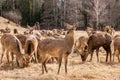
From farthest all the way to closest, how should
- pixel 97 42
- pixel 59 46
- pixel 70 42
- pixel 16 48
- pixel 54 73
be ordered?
pixel 97 42, pixel 16 48, pixel 54 73, pixel 59 46, pixel 70 42

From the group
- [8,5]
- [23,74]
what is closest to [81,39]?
[23,74]

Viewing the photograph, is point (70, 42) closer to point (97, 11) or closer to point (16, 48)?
point (16, 48)

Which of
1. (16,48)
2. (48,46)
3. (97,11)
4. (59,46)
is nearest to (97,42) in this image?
(16,48)

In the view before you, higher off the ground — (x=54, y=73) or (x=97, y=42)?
(x=97, y=42)

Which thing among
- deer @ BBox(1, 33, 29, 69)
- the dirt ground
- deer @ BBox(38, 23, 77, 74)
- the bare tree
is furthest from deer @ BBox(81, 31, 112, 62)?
the bare tree

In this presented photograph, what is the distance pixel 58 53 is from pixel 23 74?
1.88m

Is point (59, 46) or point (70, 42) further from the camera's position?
point (59, 46)

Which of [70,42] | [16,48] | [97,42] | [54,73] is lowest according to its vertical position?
→ [54,73]

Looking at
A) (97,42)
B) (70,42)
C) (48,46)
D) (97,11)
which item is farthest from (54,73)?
(97,11)

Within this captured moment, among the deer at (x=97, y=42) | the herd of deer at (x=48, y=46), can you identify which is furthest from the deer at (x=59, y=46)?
the deer at (x=97, y=42)

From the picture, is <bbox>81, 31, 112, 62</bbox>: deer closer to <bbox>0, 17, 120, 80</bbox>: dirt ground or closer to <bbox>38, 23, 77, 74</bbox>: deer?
<bbox>0, 17, 120, 80</bbox>: dirt ground

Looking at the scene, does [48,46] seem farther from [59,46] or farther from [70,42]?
[70,42]

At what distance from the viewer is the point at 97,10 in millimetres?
66188

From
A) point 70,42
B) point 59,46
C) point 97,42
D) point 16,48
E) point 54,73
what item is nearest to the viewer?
point 70,42
